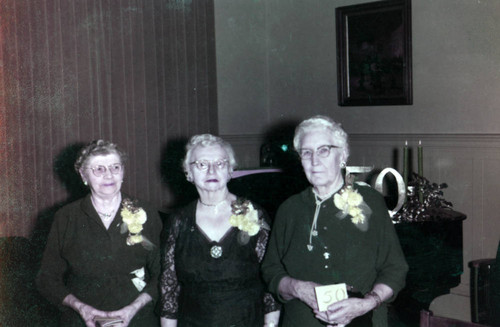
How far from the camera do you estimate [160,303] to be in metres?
2.38

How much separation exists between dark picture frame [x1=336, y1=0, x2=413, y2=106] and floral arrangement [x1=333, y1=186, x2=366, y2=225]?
323cm

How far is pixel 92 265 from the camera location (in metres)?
2.37

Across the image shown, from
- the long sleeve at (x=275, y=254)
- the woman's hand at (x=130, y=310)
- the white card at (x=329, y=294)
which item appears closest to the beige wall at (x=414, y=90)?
the long sleeve at (x=275, y=254)

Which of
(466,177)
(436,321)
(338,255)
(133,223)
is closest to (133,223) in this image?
(133,223)

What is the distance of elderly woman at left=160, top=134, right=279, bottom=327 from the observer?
7.57ft

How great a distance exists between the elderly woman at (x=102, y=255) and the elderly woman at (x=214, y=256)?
108 millimetres

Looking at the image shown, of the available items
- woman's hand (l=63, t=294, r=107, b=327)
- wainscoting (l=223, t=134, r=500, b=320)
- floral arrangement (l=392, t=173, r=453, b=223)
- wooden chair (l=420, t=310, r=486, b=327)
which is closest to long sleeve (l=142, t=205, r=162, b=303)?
woman's hand (l=63, t=294, r=107, b=327)

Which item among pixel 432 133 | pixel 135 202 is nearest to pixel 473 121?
pixel 432 133

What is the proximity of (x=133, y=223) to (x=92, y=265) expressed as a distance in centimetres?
24

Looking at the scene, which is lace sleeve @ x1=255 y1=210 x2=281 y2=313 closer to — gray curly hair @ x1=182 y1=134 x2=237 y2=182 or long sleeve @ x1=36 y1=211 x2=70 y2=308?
gray curly hair @ x1=182 y1=134 x2=237 y2=182

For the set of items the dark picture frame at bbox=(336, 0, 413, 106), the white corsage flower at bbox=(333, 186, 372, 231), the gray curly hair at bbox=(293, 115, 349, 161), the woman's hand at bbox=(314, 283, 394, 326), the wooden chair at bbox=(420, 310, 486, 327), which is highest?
the dark picture frame at bbox=(336, 0, 413, 106)

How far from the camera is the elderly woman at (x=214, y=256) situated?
2.31 m

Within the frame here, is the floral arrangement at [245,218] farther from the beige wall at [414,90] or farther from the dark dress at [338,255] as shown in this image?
the beige wall at [414,90]

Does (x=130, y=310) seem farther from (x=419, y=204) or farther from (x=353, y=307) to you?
(x=419, y=204)
